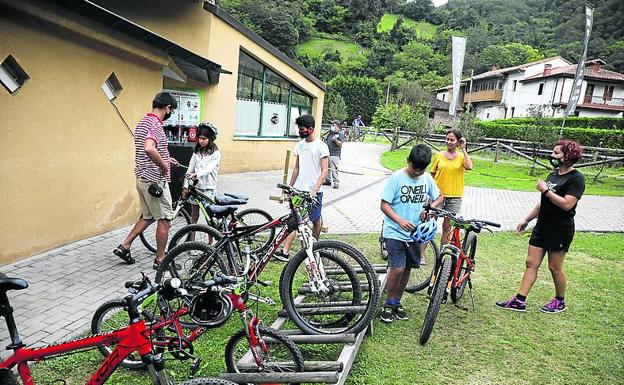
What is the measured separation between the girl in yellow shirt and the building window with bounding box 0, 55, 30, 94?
5.03 m

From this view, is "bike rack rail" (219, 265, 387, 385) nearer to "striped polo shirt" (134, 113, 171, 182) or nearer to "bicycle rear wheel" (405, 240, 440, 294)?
"bicycle rear wheel" (405, 240, 440, 294)

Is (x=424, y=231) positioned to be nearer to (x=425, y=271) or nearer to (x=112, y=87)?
(x=425, y=271)

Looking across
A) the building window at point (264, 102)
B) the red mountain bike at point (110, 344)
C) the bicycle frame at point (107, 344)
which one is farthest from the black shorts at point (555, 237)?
the building window at point (264, 102)

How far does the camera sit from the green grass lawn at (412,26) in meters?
106

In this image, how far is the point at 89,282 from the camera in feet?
16.2

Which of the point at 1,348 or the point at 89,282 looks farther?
the point at 89,282

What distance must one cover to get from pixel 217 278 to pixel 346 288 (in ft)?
5.13

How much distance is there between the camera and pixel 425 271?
577 cm

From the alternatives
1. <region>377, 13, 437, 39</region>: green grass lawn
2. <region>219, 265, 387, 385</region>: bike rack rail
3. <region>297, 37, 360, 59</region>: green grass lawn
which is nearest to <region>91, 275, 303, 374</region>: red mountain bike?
<region>219, 265, 387, 385</region>: bike rack rail

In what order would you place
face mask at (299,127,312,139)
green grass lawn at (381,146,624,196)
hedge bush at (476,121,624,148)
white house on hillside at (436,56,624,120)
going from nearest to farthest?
face mask at (299,127,312,139) < green grass lawn at (381,146,624,196) < hedge bush at (476,121,624,148) < white house on hillside at (436,56,624,120)

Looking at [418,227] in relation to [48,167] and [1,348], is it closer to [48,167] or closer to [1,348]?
[1,348]

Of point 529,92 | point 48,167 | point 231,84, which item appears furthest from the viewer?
point 529,92

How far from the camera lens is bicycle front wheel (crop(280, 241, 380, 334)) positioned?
379 centimetres

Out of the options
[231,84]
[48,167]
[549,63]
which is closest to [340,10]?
[549,63]
